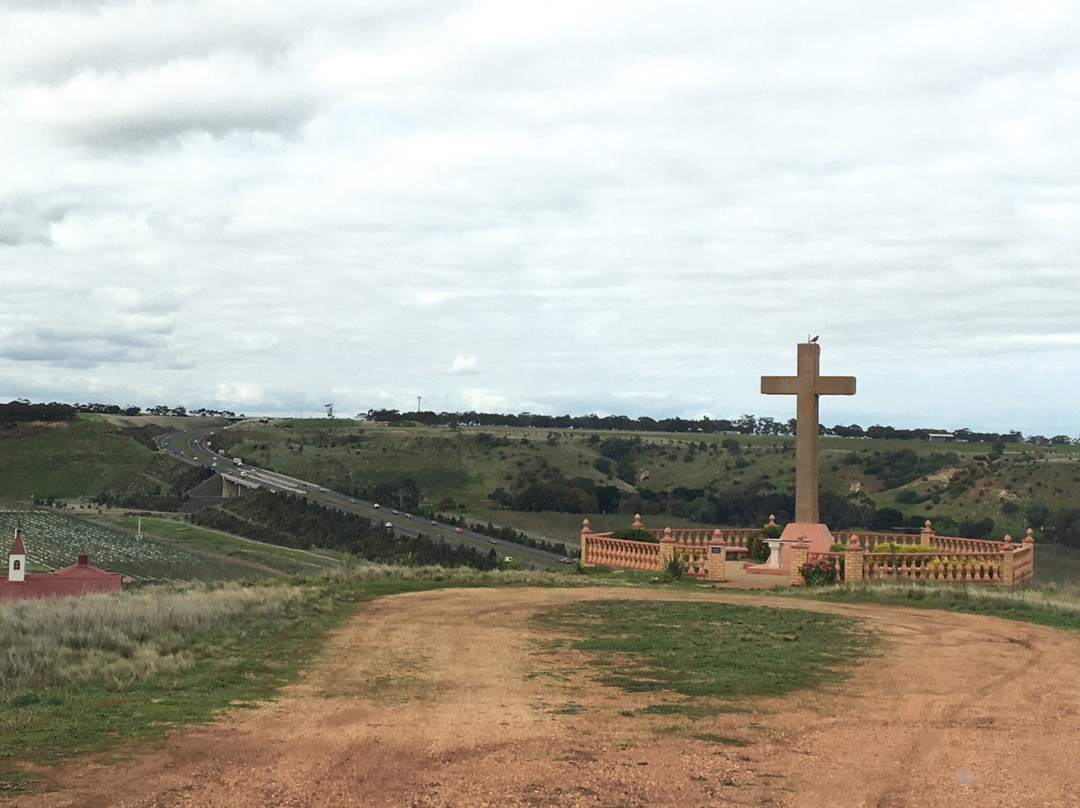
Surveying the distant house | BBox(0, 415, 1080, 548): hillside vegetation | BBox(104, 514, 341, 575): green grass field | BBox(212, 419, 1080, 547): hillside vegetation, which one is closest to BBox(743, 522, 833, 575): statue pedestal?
the distant house

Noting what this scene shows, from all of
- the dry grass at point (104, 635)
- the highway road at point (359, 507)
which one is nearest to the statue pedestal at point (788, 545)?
the dry grass at point (104, 635)

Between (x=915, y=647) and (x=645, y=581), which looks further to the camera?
(x=645, y=581)

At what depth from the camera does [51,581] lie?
108 feet

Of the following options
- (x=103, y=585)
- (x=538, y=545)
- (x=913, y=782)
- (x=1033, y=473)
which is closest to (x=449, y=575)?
(x=103, y=585)

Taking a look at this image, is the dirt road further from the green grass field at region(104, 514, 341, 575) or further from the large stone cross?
the green grass field at region(104, 514, 341, 575)

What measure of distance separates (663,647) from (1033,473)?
75.4 meters

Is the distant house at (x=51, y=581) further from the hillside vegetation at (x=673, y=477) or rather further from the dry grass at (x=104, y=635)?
the hillside vegetation at (x=673, y=477)

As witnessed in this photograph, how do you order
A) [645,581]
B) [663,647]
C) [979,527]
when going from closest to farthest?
[663,647], [645,581], [979,527]

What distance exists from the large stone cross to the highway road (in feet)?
70.6

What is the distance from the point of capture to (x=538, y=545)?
69562 millimetres

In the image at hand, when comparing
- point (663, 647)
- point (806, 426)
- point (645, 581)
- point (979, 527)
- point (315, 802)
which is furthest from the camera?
point (979, 527)

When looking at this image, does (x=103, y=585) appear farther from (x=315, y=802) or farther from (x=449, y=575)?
(x=315, y=802)

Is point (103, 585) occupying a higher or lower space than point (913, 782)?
lower

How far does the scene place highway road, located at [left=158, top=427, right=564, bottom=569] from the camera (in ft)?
210
